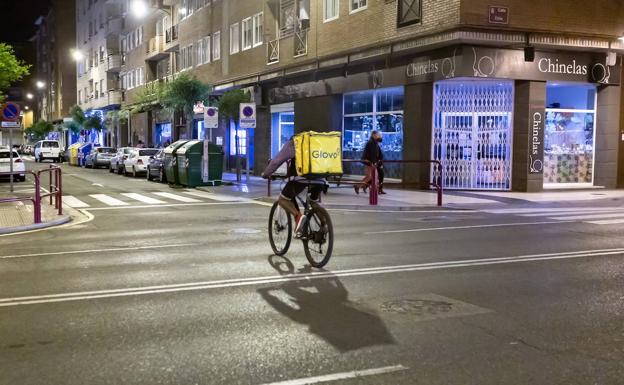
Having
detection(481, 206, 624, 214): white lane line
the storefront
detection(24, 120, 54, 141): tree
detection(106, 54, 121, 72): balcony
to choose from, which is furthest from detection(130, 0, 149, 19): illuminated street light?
detection(24, 120, 54, 141): tree

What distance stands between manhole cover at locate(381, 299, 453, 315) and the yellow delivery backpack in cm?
221

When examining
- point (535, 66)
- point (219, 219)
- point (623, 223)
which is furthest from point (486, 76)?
point (219, 219)

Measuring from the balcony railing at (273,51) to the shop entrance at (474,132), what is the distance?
34.5ft

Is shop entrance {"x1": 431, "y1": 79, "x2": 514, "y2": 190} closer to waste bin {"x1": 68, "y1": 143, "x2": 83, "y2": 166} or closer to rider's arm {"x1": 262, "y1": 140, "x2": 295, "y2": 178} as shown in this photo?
rider's arm {"x1": 262, "y1": 140, "x2": 295, "y2": 178}

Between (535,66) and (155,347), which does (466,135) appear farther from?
(155,347)

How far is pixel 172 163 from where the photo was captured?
979 inches

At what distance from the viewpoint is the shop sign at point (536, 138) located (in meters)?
20.4

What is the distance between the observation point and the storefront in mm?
20281

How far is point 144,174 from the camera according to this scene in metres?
31.4

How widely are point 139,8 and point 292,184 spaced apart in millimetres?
45445

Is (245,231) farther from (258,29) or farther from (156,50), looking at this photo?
(156,50)

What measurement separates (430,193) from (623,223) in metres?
7.74

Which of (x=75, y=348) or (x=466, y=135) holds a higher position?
(x=466, y=135)

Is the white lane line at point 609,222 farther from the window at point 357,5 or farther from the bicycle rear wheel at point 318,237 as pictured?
the window at point 357,5
